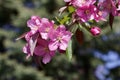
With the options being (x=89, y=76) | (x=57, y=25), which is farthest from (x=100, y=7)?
(x=89, y=76)

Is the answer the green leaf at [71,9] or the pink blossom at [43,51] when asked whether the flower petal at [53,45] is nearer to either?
the pink blossom at [43,51]

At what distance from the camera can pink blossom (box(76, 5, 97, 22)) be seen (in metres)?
1.60

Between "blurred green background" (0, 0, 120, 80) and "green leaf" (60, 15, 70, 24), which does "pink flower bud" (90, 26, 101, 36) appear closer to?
"green leaf" (60, 15, 70, 24)

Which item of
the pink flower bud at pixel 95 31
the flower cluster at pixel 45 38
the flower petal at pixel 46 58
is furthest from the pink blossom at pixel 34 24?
the pink flower bud at pixel 95 31

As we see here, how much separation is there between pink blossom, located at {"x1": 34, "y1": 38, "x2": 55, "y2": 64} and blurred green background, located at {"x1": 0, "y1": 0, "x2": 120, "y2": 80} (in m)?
7.84

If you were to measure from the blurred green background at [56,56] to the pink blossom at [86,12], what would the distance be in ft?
25.6

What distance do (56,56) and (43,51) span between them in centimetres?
874

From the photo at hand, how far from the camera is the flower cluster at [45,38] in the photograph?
1.53m

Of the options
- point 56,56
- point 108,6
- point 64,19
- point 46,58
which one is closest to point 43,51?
point 46,58

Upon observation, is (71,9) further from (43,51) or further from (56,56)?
(56,56)

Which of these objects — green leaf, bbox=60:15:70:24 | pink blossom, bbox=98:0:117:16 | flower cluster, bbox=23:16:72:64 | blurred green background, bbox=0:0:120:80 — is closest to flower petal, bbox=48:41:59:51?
flower cluster, bbox=23:16:72:64

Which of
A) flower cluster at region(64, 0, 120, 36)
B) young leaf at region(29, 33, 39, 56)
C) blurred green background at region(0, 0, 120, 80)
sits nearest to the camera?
young leaf at region(29, 33, 39, 56)

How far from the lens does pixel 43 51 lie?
1.58 meters

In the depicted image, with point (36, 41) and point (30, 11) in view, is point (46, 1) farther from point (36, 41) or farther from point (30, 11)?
point (36, 41)
